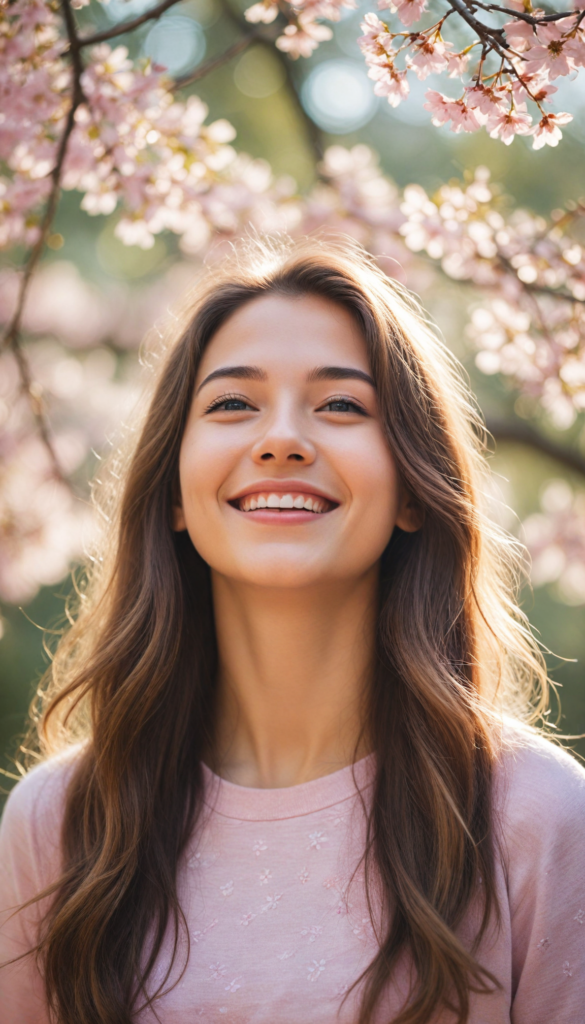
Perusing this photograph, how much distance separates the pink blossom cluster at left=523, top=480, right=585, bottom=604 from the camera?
3.78 metres

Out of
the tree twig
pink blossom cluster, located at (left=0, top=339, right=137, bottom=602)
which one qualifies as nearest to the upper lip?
pink blossom cluster, located at (left=0, top=339, right=137, bottom=602)

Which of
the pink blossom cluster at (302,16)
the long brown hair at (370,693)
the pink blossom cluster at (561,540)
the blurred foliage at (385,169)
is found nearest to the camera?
Answer: the long brown hair at (370,693)

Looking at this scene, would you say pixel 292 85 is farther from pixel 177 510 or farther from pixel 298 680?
pixel 298 680

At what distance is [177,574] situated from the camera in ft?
5.97

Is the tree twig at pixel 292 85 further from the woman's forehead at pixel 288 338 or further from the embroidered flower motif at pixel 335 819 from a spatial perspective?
the embroidered flower motif at pixel 335 819

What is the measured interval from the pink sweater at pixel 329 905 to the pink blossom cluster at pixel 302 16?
1.48 m

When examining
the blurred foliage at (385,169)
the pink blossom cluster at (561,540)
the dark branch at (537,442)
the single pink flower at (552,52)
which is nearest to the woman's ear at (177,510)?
the single pink flower at (552,52)

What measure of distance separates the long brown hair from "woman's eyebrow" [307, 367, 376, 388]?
0.18 feet

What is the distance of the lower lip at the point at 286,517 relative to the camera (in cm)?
153

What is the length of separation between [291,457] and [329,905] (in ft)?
2.51

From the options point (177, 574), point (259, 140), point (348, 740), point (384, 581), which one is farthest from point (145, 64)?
→ point (259, 140)

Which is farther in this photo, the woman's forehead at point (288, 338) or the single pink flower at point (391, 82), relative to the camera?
the woman's forehead at point (288, 338)

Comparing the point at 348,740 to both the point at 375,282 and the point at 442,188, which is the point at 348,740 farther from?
the point at 442,188

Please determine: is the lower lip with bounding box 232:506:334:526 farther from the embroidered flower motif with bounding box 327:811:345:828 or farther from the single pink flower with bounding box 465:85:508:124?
the single pink flower with bounding box 465:85:508:124
